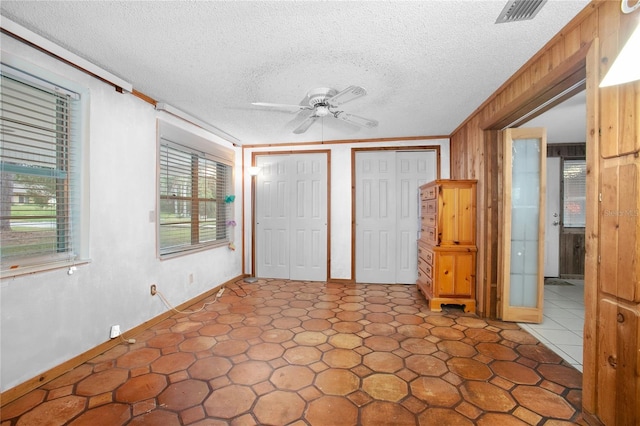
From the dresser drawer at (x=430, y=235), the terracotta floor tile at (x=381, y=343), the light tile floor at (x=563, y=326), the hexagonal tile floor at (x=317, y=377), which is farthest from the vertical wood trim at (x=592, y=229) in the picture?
the dresser drawer at (x=430, y=235)

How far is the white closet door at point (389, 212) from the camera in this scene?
4.34 m

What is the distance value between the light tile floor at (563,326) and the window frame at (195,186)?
3918mm

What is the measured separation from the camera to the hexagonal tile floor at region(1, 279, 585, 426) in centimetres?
156

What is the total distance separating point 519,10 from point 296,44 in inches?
54.0

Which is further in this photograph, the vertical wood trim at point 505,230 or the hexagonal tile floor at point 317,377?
the vertical wood trim at point 505,230

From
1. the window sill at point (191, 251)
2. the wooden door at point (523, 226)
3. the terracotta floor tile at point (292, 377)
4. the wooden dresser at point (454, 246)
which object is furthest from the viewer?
the wooden dresser at point (454, 246)

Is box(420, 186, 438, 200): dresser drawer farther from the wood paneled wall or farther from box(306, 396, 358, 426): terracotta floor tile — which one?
box(306, 396, 358, 426): terracotta floor tile

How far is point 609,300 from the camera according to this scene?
4.67 feet

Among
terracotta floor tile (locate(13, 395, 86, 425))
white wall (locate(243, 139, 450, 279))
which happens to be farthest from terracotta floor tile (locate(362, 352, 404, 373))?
white wall (locate(243, 139, 450, 279))

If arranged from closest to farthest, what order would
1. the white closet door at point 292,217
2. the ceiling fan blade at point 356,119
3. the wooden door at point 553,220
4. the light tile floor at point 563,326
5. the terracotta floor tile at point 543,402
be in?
the terracotta floor tile at point 543,402
the light tile floor at point 563,326
the ceiling fan blade at point 356,119
the white closet door at point 292,217
the wooden door at point 553,220

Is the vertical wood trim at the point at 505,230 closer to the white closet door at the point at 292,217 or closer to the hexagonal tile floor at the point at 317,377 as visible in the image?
the hexagonal tile floor at the point at 317,377

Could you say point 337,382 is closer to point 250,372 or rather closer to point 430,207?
point 250,372

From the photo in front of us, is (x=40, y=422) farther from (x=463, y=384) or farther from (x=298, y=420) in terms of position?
(x=463, y=384)

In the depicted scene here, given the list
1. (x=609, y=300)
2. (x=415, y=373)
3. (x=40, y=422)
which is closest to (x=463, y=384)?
(x=415, y=373)
